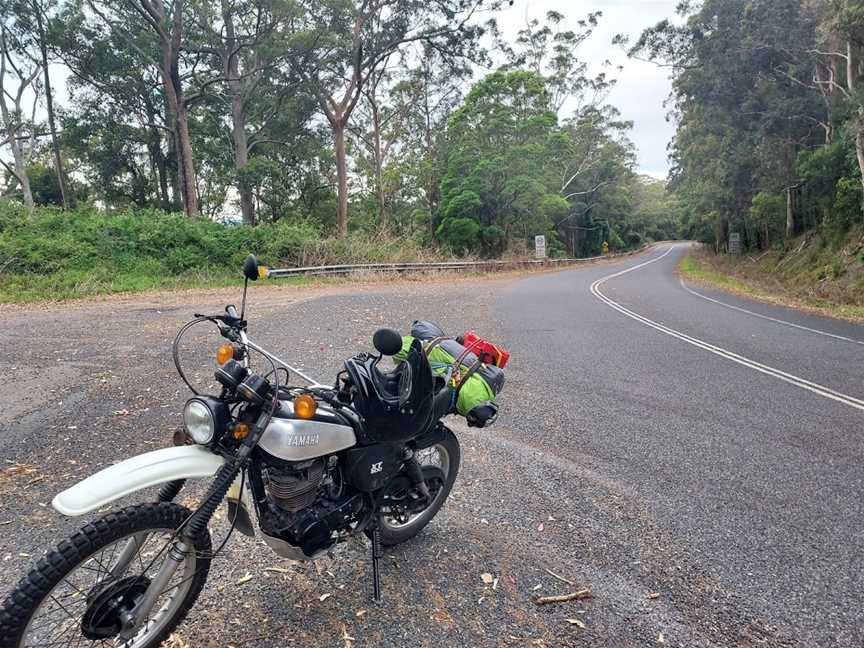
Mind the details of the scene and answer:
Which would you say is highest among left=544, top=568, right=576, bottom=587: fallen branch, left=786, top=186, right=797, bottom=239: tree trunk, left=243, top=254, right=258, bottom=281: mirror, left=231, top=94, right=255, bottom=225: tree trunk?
left=231, top=94, right=255, bottom=225: tree trunk

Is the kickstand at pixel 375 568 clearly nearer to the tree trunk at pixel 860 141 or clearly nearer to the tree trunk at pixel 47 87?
the tree trunk at pixel 860 141

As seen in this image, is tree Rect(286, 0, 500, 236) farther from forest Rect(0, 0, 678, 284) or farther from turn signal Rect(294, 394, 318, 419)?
turn signal Rect(294, 394, 318, 419)

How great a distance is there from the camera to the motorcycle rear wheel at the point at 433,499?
3.00 m

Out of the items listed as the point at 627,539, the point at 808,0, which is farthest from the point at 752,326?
the point at 808,0

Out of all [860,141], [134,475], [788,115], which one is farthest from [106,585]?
[788,115]

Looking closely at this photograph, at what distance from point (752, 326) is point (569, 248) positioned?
42.1 metres

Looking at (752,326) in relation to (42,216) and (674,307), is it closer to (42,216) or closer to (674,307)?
(674,307)

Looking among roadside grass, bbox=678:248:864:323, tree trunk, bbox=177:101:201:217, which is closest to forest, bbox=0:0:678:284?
tree trunk, bbox=177:101:201:217

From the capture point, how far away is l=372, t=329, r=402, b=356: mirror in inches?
94.5

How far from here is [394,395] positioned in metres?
2.54

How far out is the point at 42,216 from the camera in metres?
17.5

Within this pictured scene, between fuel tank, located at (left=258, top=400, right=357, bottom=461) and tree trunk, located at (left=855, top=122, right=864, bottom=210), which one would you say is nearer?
fuel tank, located at (left=258, top=400, right=357, bottom=461)

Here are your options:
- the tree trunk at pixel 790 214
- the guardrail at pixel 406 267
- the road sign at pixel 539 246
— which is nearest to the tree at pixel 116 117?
the guardrail at pixel 406 267

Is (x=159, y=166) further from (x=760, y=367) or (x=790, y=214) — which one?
(x=790, y=214)
